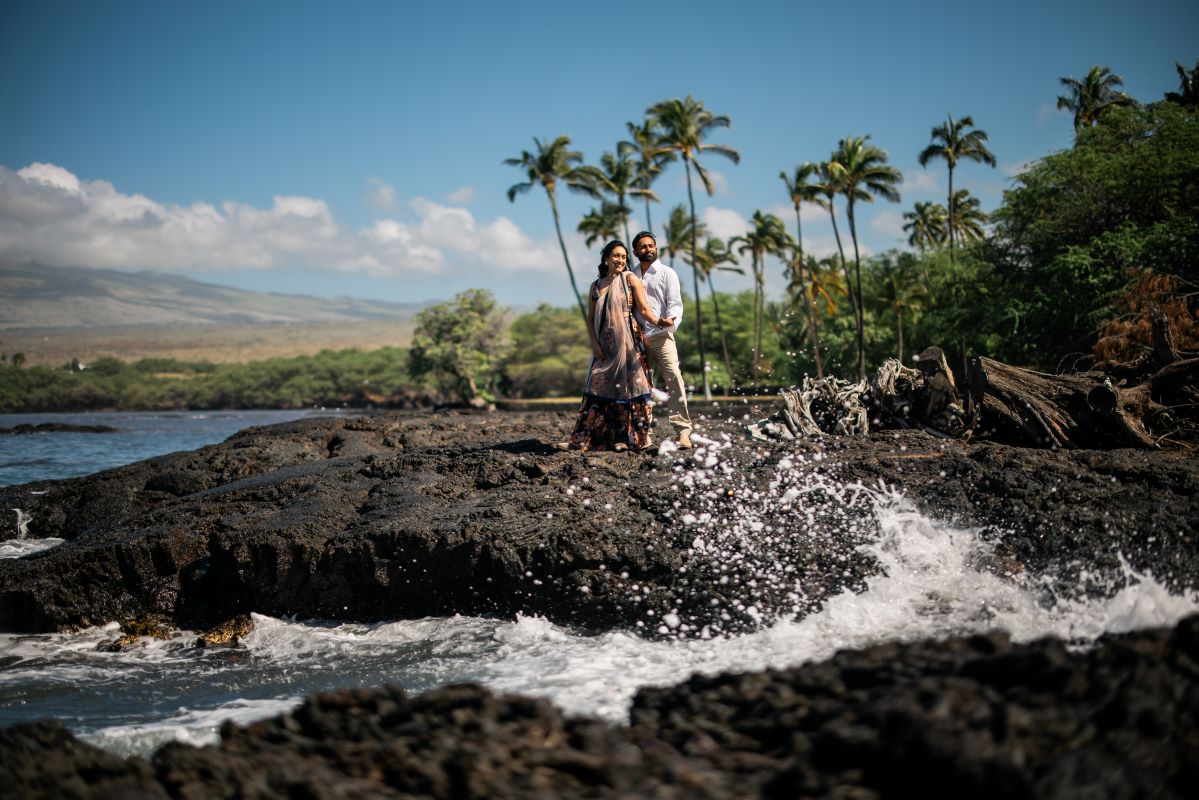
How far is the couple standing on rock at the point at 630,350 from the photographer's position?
27.1 ft

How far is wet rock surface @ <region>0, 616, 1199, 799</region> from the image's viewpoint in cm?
238

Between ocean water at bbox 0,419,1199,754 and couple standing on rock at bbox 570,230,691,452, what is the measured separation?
188 cm

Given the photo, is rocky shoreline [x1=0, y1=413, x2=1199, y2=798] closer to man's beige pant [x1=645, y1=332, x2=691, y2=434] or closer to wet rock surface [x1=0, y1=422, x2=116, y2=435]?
man's beige pant [x1=645, y1=332, x2=691, y2=434]

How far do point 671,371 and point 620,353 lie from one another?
1.85 feet

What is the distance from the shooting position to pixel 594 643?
5.52 metres

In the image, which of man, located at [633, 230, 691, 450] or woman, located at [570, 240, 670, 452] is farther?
man, located at [633, 230, 691, 450]

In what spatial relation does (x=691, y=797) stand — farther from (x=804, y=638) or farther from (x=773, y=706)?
(x=804, y=638)

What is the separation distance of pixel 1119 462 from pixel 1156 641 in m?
4.04

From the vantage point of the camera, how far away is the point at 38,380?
7200cm

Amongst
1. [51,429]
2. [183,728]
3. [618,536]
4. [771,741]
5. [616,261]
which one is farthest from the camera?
[51,429]

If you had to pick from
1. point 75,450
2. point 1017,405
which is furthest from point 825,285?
point 1017,405

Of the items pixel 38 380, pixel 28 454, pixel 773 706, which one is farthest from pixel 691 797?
pixel 38 380

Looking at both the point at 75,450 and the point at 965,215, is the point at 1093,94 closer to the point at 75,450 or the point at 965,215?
the point at 965,215

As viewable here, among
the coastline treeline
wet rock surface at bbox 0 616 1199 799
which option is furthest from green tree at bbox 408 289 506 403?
wet rock surface at bbox 0 616 1199 799
